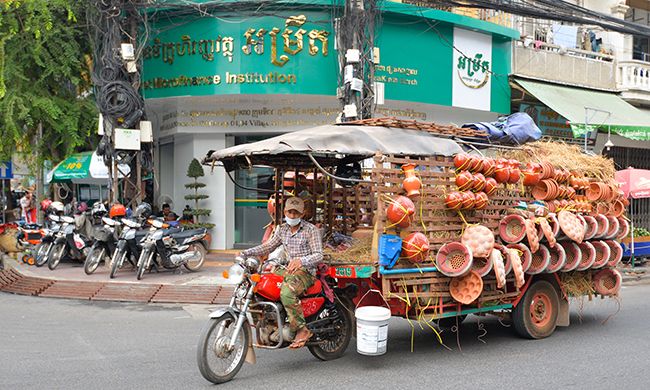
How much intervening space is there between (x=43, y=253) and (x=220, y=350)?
8927 mm

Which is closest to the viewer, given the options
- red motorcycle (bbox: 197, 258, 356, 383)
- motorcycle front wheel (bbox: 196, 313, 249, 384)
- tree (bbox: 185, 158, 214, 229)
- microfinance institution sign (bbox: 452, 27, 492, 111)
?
motorcycle front wheel (bbox: 196, 313, 249, 384)

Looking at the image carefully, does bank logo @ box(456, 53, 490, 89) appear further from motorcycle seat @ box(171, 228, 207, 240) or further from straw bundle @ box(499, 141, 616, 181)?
motorcycle seat @ box(171, 228, 207, 240)

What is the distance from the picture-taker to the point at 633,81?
59.0 ft

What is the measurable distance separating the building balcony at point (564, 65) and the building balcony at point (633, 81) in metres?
0.27

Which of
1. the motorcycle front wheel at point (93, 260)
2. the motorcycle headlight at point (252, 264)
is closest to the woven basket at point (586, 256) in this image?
the motorcycle headlight at point (252, 264)

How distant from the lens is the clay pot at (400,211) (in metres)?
5.60

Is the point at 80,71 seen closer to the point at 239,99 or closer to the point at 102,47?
the point at 102,47

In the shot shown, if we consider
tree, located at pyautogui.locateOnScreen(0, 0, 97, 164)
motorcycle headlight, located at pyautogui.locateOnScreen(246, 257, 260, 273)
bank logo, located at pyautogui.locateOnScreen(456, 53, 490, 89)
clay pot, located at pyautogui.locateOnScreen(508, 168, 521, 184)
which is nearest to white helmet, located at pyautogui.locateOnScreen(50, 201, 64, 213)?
tree, located at pyautogui.locateOnScreen(0, 0, 97, 164)

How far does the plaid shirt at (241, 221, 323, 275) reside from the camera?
5.81 metres

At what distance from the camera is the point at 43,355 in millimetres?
6320

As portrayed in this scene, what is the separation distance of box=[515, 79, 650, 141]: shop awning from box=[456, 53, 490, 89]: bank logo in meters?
1.04

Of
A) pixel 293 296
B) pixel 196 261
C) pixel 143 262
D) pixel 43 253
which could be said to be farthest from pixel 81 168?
pixel 293 296

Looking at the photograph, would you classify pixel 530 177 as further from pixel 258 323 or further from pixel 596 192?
pixel 258 323

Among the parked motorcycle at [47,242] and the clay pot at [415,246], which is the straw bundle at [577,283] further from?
the parked motorcycle at [47,242]
